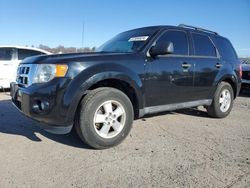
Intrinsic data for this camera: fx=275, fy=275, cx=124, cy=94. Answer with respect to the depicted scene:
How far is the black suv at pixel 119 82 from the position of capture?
11.7 feet

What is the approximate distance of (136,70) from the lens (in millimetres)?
4156

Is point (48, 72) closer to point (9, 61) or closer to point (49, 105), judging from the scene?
point (49, 105)

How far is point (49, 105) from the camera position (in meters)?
3.53

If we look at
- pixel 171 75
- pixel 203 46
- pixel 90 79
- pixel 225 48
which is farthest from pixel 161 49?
pixel 225 48

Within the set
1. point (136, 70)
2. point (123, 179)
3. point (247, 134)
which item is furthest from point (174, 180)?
point (247, 134)

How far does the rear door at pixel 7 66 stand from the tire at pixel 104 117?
6645mm

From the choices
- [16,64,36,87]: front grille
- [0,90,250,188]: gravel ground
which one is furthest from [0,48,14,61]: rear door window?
[16,64,36,87]: front grille

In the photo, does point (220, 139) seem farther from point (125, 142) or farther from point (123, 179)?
point (123, 179)

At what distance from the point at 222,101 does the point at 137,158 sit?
3235 millimetres

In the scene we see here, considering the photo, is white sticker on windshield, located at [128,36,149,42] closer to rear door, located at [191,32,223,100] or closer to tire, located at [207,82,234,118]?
rear door, located at [191,32,223,100]

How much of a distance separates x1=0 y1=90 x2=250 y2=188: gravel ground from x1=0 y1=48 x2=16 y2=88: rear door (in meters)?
4.58

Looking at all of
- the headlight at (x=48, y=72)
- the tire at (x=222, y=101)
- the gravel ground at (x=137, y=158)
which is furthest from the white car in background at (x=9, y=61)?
the tire at (x=222, y=101)

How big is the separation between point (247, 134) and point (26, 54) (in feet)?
25.9

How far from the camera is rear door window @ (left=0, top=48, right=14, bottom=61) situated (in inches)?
375
